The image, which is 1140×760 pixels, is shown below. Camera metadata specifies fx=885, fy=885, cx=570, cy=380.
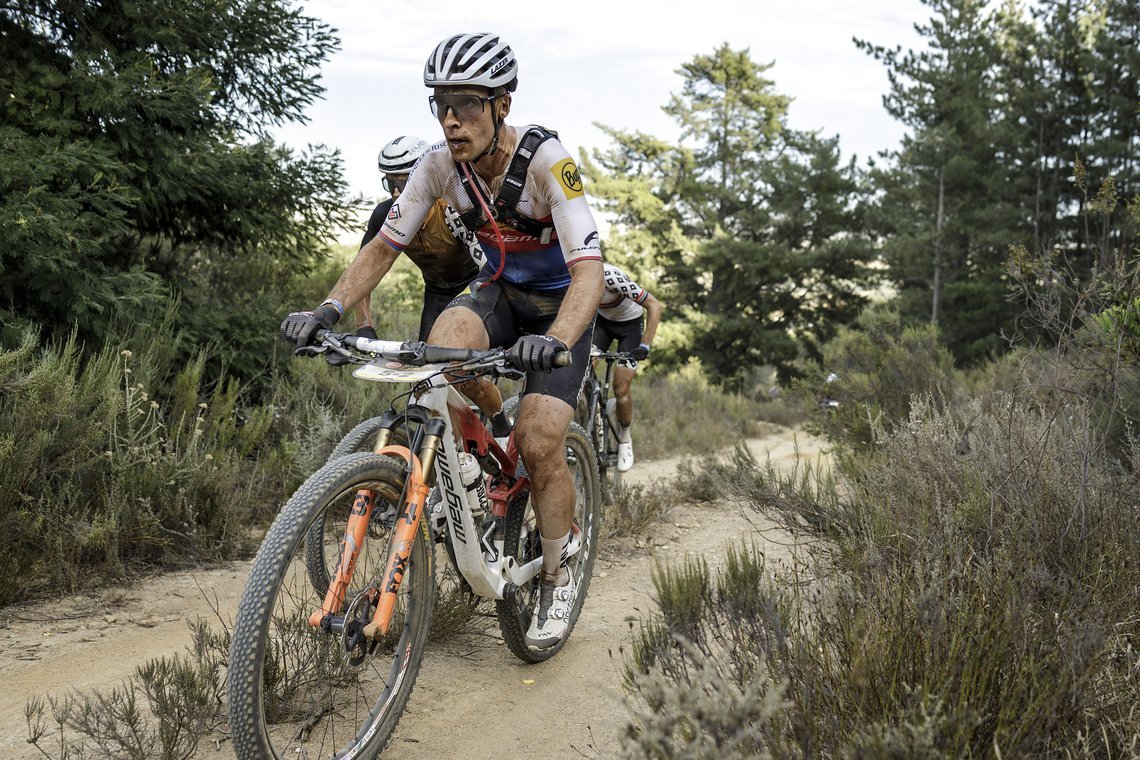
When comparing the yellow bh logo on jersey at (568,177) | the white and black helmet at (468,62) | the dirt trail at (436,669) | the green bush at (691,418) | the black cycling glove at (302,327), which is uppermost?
the white and black helmet at (468,62)

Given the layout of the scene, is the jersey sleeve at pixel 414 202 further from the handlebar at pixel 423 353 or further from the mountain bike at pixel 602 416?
the mountain bike at pixel 602 416

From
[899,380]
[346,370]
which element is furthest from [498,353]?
[899,380]

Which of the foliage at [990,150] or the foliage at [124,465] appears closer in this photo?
the foliage at [124,465]

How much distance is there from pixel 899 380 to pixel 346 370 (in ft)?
18.5

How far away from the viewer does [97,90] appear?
6.45 metres

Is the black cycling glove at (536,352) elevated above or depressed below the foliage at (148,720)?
above

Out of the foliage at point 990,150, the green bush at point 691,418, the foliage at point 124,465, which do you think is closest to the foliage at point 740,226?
the foliage at point 990,150

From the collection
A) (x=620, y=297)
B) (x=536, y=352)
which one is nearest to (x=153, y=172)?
(x=620, y=297)

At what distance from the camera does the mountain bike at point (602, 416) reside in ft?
22.5

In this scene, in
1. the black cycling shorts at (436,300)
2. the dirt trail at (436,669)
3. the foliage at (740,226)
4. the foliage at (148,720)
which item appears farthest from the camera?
the foliage at (740,226)

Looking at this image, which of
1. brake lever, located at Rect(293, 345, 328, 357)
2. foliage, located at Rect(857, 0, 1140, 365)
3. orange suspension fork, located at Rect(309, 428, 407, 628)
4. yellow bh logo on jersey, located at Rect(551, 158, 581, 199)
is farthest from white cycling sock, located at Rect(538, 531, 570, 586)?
foliage, located at Rect(857, 0, 1140, 365)

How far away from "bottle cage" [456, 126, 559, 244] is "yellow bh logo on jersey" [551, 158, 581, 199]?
4.8 inches

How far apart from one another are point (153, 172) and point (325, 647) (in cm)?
503

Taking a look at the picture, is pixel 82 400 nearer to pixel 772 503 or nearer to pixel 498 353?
pixel 498 353
